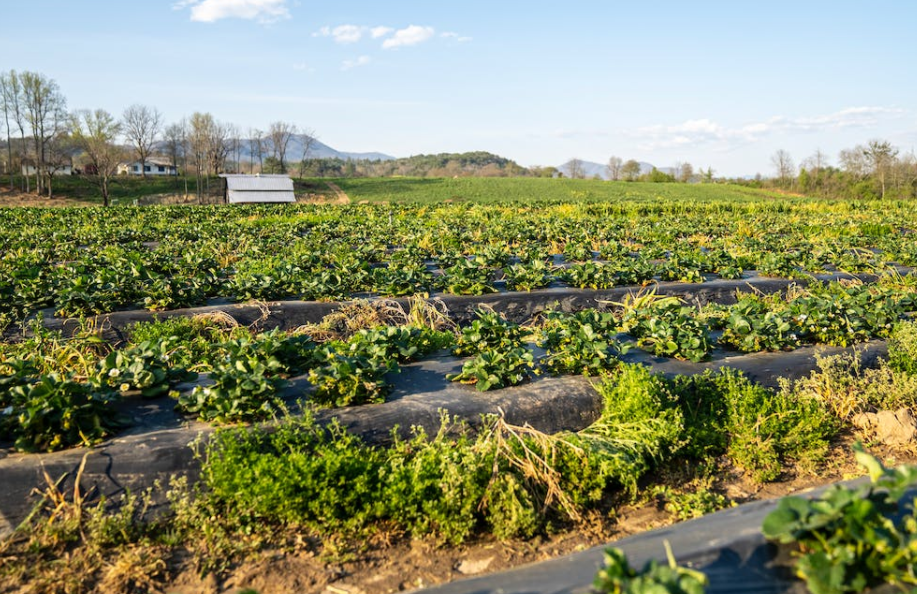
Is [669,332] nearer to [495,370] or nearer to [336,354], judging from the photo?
[495,370]

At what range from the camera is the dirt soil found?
10.6ft

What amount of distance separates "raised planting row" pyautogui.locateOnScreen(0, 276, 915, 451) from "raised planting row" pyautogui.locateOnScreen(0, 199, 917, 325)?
1055mm

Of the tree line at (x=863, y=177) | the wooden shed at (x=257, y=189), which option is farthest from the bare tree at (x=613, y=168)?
the wooden shed at (x=257, y=189)

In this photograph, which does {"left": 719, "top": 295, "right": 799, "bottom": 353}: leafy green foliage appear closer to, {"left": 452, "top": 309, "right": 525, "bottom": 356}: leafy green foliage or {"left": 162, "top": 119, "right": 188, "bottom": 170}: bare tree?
{"left": 452, "top": 309, "right": 525, "bottom": 356}: leafy green foliage

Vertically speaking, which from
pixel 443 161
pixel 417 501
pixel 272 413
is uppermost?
pixel 443 161

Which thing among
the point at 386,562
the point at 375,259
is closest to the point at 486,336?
the point at 386,562

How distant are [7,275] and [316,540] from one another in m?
7.73

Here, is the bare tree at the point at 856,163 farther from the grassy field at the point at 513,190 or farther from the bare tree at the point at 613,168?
the bare tree at the point at 613,168

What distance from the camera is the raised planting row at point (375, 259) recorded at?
25.9 ft

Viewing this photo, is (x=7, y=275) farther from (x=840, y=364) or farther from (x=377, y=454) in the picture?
(x=840, y=364)

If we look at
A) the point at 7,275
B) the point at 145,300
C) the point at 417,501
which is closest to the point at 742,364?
the point at 417,501

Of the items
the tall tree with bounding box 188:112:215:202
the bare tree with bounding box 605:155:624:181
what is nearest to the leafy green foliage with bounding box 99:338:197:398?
the tall tree with bounding box 188:112:215:202

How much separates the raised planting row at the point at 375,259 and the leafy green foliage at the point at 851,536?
612 cm

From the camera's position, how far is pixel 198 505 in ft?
12.0
